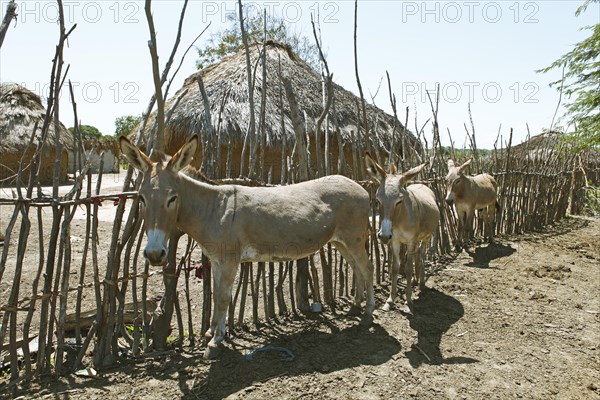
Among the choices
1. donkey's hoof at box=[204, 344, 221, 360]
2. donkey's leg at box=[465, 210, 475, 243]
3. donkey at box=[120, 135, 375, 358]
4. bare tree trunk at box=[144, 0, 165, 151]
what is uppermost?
bare tree trunk at box=[144, 0, 165, 151]

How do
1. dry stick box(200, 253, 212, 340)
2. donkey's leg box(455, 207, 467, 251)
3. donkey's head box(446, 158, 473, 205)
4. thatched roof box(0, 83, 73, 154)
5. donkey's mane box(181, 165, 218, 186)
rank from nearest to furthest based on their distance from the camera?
donkey's mane box(181, 165, 218, 186)
dry stick box(200, 253, 212, 340)
donkey's head box(446, 158, 473, 205)
donkey's leg box(455, 207, 467, 251)
thatched roof box(0, 83, 73, 154)

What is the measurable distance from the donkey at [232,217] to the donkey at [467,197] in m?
3.88

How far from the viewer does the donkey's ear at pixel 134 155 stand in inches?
130

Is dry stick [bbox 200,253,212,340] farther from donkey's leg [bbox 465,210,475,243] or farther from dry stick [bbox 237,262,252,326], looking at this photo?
donkey's leg [bbox 465,210,475,243]

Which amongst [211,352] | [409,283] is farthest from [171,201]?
[409,283]

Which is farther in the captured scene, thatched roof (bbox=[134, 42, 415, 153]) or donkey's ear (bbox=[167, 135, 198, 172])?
thatched roof (bbox=[134, 42, 415, 153])

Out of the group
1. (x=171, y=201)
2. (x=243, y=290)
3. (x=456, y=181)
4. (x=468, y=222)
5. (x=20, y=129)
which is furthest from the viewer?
(x=20, y=129)

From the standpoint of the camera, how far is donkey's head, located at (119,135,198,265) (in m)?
3.16

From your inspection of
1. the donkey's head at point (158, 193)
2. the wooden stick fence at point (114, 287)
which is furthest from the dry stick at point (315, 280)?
the donkey's head at point (158, 193)

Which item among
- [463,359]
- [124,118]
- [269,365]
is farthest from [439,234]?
[124,118]

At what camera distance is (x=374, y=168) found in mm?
4840

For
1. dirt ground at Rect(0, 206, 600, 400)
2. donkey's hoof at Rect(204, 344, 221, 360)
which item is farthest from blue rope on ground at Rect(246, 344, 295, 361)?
donkey's hoof at Rect(204, 344, 221, 360)

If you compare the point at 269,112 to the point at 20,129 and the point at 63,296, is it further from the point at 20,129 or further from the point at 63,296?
the point at 20,129

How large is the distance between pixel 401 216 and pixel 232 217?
6.79 ft
